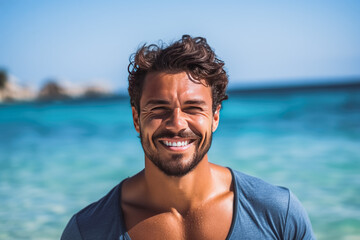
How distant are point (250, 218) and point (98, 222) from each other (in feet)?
2.40

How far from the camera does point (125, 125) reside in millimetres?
18875

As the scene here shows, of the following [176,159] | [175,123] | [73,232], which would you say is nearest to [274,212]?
[176,159]

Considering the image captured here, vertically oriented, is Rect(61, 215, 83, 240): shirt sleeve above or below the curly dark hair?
below

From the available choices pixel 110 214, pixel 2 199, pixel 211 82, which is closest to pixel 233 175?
pixel 211 82

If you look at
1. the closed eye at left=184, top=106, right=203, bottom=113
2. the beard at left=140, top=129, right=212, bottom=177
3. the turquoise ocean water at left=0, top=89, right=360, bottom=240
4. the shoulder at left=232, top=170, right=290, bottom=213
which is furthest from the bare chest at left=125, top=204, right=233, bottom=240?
the turquoise ocean water at left=0, top=89, right=360, bottom=240

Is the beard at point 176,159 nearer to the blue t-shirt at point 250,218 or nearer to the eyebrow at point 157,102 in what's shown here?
the eyebrow at point 157,102

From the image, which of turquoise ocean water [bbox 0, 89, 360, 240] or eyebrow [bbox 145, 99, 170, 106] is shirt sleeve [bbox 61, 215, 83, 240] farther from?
turquoise ocean water [bbox 0, 89, 360, 240]

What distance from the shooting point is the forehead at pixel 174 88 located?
→ 202 cm

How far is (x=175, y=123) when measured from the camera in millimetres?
1985

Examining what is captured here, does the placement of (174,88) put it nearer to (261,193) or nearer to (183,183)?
(183,183)

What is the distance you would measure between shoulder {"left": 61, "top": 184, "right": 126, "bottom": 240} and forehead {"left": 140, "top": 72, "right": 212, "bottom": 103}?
1.89 feet

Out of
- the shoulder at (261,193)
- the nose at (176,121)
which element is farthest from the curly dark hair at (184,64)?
the shoulder at (261,193)

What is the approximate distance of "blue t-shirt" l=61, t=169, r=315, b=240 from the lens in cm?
204

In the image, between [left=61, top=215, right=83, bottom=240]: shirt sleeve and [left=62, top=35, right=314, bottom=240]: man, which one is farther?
[left=61, top=215, right=83, bottom=240]: shirt sleeve
